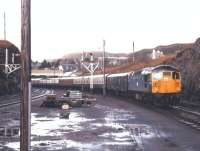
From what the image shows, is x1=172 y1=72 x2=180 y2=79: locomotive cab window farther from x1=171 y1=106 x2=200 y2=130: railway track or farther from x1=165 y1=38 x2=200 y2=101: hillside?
x1=165 y1=38 x2=200 y2=101: hillside

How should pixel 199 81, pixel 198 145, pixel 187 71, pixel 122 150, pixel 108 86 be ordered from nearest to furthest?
pixel 122 150, pixel 198 145, pixel 199 81, pixel 187 71, pixel 108 86

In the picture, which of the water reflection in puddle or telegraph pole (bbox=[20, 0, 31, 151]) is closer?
telegraph pole (bbox=[20, 0, 31, 151])

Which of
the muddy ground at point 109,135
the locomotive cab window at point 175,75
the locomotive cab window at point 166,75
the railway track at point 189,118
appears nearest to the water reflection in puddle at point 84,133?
the muddy ground at point 109,135

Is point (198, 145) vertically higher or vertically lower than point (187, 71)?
lower

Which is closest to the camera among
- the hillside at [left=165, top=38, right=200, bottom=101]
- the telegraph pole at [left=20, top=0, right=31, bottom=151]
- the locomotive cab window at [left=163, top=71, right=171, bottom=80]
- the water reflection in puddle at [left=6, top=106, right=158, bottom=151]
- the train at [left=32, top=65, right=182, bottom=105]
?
the telegraph pole at [left=20, top=0, right=31, bottom=151]

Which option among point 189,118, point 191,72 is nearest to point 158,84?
point 189,118

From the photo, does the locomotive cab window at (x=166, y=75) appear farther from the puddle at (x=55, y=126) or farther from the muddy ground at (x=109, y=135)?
the puddle at (x=55, y=126)

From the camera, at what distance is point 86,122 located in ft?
92.5

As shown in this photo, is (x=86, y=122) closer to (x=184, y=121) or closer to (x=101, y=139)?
(x=184, y=121)

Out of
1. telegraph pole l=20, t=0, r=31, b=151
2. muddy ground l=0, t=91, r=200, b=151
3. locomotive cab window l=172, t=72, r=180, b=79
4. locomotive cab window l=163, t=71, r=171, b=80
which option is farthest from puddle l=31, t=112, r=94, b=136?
locomotive cab window l=172, t=72, r=180, b=79

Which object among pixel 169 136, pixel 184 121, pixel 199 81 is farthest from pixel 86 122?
pixel 199 81

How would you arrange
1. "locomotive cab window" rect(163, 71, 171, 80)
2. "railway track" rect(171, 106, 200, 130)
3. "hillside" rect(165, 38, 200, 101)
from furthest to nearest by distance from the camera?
"hillside" rect(165, 38, 200, 101), "locomotive cab window" rect(163, 71, 171, 80), "railway track" rect(171, 106, 200, 130)

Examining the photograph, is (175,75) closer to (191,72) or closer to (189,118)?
(189,118)

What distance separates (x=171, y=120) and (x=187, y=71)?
30060mm
